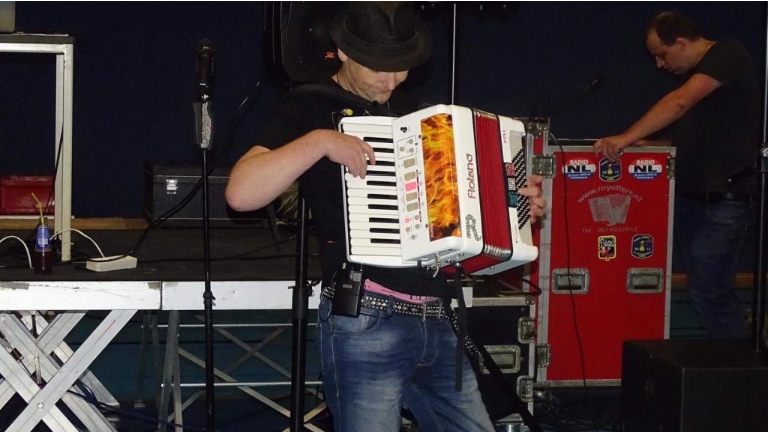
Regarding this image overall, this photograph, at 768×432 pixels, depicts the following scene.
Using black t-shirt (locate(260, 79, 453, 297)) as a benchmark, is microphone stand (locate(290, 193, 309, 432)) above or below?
below

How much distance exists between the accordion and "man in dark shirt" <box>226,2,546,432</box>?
6cm

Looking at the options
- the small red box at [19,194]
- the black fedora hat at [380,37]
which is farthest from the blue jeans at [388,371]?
the small red box at [19,194]

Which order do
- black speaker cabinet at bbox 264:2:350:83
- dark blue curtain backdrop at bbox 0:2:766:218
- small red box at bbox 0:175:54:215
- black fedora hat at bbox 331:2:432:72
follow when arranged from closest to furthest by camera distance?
Answer: black fedora hat at bbox 331:2:432:72 < black speaker cabinet at bbox 264:2:350:83 < small red box at bbox 0:175:54:215 < dark blue curtain backdrop at bbox 0:2:766:218

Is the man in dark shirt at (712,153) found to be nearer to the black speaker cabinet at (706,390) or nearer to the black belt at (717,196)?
the black belt at (717,196)

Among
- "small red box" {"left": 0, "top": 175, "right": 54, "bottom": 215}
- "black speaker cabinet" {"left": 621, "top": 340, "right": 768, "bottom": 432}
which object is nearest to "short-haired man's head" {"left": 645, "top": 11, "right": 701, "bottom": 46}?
"black speaker cabinet" {"left": 621, "top": 340, "right": 768, "bottom": 432}

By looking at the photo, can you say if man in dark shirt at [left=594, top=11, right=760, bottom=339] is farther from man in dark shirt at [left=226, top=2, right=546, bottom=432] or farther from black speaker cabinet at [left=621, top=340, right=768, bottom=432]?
man in dark shirt at [left=226, top=2, right=546, bottom=432]

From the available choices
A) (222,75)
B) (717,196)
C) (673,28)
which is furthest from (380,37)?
(222,75)

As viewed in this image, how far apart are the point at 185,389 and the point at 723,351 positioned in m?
2.81

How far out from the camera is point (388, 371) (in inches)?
89.9

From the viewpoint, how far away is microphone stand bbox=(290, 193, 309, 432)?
97.4 inches

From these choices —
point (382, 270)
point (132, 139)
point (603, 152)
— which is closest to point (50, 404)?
point (382, 270)

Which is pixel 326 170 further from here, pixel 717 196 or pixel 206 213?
pixel 717 196

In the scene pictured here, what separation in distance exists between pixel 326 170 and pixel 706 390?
5.18 feet

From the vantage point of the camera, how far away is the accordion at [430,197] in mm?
2232
